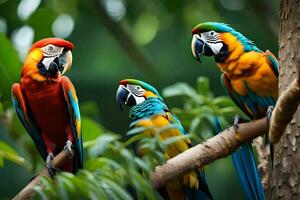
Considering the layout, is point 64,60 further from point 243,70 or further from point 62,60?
point 243,70

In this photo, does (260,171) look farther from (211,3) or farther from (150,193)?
(211,3)

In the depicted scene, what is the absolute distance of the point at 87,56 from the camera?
696 centimetres

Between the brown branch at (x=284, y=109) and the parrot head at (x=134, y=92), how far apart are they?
Answer: 77 cm

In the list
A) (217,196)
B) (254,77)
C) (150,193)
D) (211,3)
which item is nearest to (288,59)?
(254,77)

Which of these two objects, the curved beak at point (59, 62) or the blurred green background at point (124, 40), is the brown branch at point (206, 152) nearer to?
the curved beak at point (59, 62)

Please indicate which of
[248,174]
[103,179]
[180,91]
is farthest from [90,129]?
[103,179]

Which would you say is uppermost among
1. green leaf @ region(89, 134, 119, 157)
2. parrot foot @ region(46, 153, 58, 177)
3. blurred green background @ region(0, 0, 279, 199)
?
green leaf @ region(89, 134, 119, 157)

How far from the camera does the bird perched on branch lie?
2.76 metres

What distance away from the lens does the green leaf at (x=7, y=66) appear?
10.6ft

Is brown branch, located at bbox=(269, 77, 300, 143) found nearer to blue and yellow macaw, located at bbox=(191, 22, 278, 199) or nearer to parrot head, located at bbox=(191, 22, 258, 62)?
blue and yellow macaw, located at bbox=(191, 22, 278, 199)

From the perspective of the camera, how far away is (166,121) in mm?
2678

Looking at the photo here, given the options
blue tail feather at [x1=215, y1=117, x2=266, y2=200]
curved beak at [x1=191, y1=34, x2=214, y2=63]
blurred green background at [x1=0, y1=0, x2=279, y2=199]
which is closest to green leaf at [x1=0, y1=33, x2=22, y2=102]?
blurred green background at [x1=0, y1=0, x2=279, y2=199]

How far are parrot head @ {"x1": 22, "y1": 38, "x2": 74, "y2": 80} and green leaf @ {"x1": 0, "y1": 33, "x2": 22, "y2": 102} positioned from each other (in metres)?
0.43

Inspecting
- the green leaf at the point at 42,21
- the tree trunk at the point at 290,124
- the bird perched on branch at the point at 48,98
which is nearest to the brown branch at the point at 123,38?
the green leaf at the point at 42,21
